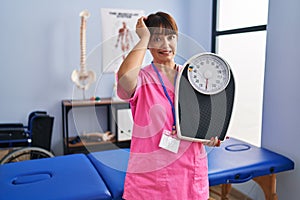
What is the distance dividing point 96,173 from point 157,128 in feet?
2.38

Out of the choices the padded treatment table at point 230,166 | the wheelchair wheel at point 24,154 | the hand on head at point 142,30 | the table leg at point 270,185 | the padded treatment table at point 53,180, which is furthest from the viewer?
the wheelchair wheel at point 24,154

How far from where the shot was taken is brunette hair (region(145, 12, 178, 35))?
2.37 feet

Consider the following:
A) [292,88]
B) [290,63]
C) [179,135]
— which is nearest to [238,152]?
[292,88]

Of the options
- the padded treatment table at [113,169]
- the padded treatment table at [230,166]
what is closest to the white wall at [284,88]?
the padded treatment table at [230,166]

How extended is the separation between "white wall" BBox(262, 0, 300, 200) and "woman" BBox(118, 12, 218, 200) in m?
1.07

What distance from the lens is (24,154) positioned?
2078 millimetres

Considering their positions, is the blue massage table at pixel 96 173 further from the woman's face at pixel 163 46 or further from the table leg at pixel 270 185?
the woman's face at pixel 163 46

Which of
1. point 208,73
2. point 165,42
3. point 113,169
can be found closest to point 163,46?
point 165,42

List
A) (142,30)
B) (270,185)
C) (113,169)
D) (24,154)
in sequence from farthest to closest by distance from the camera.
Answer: (24,154) < (270,185) < (113,169) < (142,30)

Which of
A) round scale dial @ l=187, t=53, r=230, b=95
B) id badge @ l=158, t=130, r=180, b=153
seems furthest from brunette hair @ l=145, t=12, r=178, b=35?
id badge @ l=158, t=130, r=180, b=153

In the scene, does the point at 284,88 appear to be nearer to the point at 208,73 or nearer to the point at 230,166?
the point at 230,166

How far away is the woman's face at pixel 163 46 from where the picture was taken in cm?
73

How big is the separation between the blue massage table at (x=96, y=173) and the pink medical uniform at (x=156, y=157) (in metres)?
0.42

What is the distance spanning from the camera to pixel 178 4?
9.67 feet
